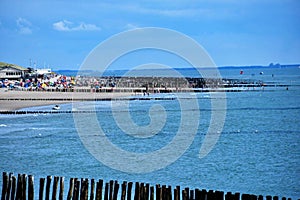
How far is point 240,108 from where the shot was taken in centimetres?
8650

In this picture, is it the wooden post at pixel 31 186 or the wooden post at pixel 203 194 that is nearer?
the wooden post at pixel 203 194

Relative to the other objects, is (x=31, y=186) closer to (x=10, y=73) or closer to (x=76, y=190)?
(x=76, y=190)

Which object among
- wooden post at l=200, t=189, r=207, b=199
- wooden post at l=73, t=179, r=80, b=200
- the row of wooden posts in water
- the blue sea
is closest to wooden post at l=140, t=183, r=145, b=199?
the row of wooden posts in water

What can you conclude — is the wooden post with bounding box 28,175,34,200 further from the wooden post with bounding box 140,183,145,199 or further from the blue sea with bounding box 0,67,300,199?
the blue sea with bounding box 0,67,300,199

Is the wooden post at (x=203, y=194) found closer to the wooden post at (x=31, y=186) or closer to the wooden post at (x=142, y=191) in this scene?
the wooden post at (x=142, y=191)

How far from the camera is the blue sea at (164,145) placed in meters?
32.3

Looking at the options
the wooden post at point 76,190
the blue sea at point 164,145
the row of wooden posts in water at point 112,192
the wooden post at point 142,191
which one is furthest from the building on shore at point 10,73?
the wooden post at point 142,191

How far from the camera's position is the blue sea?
106 ft

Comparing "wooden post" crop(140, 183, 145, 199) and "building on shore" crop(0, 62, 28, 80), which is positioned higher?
"building on shore" crop(0, 62, 28, 80)

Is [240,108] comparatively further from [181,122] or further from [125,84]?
[125,84]

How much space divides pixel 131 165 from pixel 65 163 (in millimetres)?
4040

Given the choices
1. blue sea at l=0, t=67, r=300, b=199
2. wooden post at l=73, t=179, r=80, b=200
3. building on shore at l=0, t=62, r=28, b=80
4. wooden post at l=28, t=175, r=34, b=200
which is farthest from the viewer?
building on shore at l=0, t=62, r=28, b=80

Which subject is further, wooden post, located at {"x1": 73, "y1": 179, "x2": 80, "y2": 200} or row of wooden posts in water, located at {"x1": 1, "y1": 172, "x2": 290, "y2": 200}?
wooden post, located at {"x1": 73, "y1": 179, "x2": 80, "y2": 200}

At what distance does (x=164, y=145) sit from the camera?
45750 millimetres
